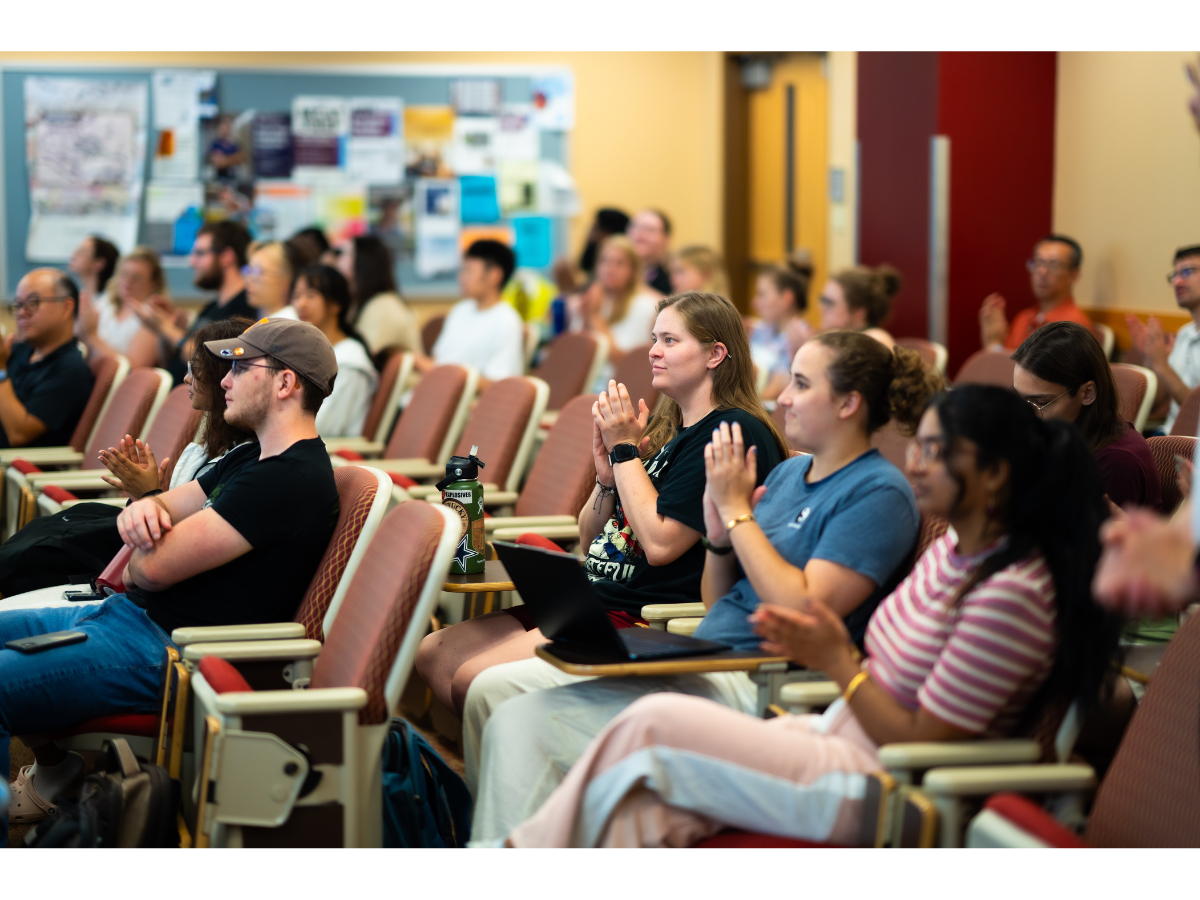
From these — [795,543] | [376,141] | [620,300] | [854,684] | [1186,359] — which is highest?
[376,141]

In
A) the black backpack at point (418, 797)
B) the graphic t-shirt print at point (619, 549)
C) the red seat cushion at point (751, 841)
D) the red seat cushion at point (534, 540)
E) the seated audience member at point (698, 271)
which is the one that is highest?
the seated audience member at point (698, 271)

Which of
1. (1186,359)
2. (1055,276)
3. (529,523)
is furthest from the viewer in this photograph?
(1055,276)

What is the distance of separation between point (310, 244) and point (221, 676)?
4.65 m

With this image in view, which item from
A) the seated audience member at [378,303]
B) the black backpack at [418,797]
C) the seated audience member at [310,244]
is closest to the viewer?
the black backpack at [418,797]

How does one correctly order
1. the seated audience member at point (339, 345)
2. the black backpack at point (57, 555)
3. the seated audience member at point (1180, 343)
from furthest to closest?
the seated audience member at point (339, 345), the seated audience member at point (1180, 343), the black backpack at point (57, 555)

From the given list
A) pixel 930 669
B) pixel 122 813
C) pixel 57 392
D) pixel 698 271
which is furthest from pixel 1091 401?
pixel 698 271

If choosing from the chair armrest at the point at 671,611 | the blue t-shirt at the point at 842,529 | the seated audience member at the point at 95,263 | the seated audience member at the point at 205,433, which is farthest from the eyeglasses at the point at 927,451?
the seated audience member at the point at 95,263

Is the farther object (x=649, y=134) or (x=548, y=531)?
(x=649, y=134)

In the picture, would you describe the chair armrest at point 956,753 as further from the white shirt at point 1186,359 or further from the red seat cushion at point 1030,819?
the white shirt at point 1186,359

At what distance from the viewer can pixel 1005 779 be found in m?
→ 1.63

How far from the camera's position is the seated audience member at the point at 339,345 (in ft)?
15.0

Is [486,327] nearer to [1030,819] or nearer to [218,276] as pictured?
[218,276]

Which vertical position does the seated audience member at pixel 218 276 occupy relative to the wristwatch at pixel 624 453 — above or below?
above
